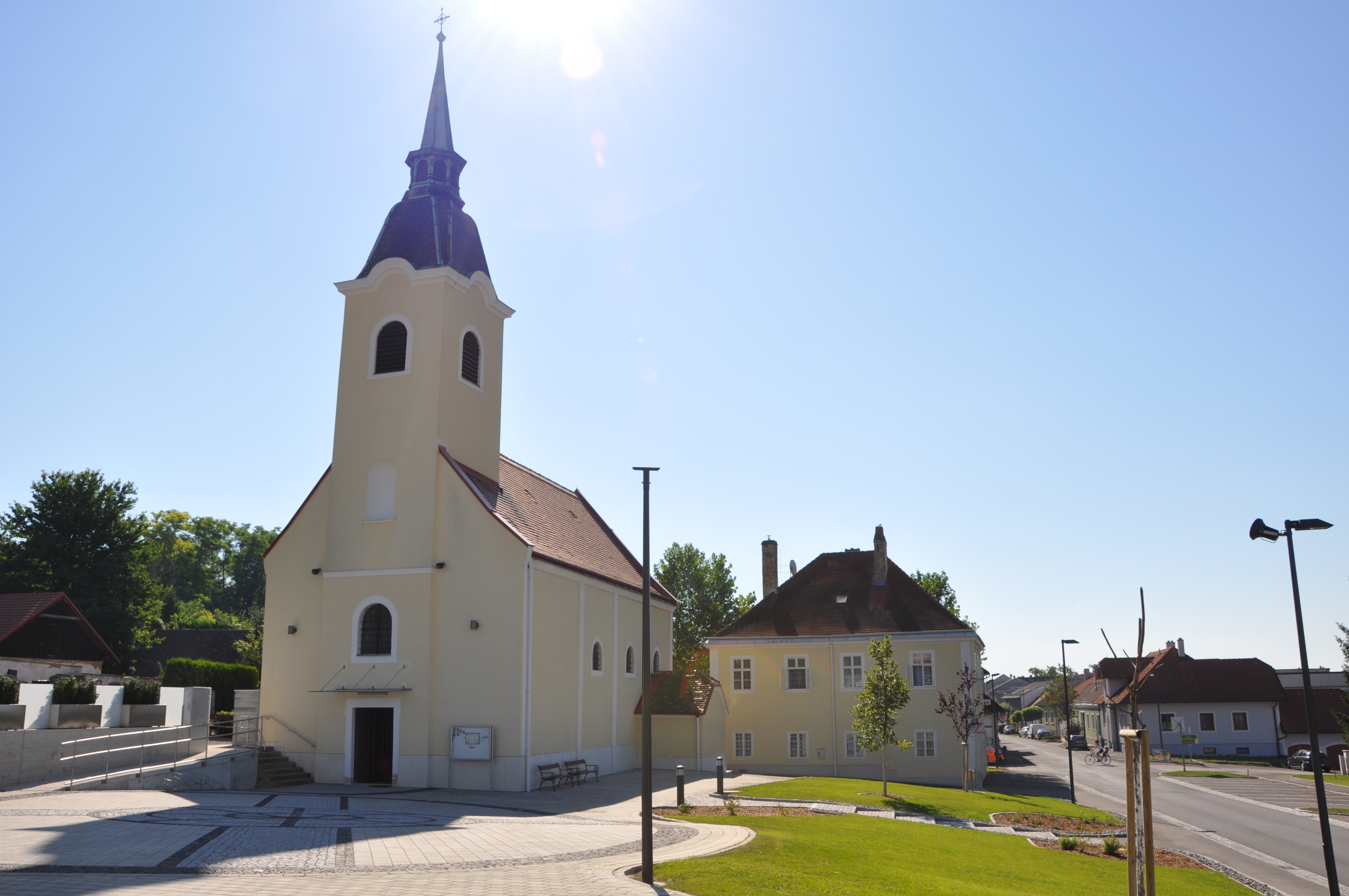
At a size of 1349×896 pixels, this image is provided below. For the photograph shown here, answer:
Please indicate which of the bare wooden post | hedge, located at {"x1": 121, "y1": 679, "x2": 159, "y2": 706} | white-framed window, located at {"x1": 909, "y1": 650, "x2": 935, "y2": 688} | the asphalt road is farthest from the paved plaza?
white-framed window, located at {"x1": 909, "y1": 650, "x2": 935, "y2": 688}

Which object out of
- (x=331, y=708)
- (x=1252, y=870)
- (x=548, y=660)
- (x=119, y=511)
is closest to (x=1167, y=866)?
(x=1252, y=870)

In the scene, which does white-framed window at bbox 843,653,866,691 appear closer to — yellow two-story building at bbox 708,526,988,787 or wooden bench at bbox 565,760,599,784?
yellow two-story building at bbox 708,526,988,787

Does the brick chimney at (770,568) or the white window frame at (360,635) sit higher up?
the brick chimney at (770,568)

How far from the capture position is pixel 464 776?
26.8 metres

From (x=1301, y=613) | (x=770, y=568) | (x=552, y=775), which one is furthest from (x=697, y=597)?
(x=1301, y=613)

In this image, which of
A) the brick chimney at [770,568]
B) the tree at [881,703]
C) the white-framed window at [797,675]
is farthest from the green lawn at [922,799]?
the brick chimney at [770,568]

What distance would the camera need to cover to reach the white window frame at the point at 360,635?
28.2 metres

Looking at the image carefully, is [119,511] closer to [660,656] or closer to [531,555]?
[660,656]

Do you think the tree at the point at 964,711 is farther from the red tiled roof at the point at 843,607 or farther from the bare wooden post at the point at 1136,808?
the bare wooden post at the point at 1136,808

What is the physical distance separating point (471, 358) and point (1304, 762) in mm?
57954

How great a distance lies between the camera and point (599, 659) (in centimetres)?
3356

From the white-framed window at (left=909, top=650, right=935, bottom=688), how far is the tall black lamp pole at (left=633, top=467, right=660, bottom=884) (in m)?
27.6

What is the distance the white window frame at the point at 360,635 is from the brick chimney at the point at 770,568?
→ 21.8 m

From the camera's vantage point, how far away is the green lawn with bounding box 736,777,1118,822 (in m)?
26.5
